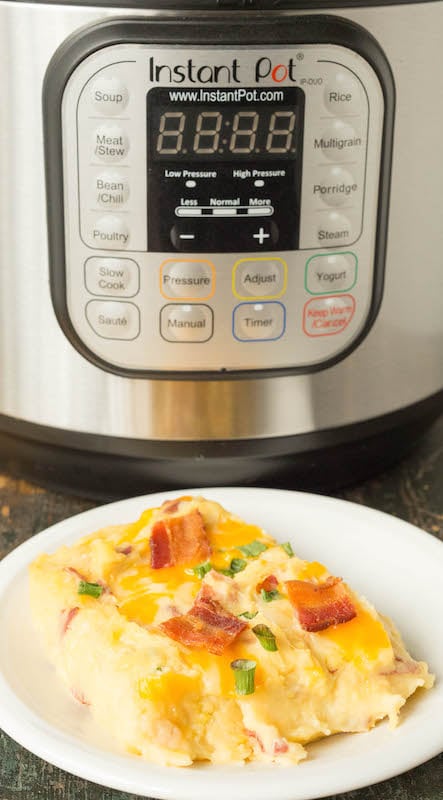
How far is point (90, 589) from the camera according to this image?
73 centimetres

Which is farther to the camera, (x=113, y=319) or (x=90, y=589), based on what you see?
(x=113, y=319)

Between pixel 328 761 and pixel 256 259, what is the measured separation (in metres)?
0.42

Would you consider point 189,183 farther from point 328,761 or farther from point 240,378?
point 328,761

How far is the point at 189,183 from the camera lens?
875 millimetres

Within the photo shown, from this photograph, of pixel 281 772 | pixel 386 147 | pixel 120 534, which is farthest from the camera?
pixel 386 147

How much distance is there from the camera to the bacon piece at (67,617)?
2.35 feet

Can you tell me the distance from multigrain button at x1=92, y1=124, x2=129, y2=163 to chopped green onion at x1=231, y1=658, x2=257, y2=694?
1.38 ft

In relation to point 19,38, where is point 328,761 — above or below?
below

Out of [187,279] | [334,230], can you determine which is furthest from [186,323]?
[334,230]

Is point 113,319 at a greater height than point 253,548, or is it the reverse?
point 113,319

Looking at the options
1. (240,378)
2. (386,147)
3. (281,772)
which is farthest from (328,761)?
(386,147)

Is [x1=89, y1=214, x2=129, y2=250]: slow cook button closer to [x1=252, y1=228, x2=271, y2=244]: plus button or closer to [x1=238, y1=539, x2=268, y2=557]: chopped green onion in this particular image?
[x1=252, y1=228, x2=271, y2=244]: plus button

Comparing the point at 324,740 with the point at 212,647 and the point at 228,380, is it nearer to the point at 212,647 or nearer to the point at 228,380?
the point at 212,647

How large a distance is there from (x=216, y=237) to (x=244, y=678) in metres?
0.38
